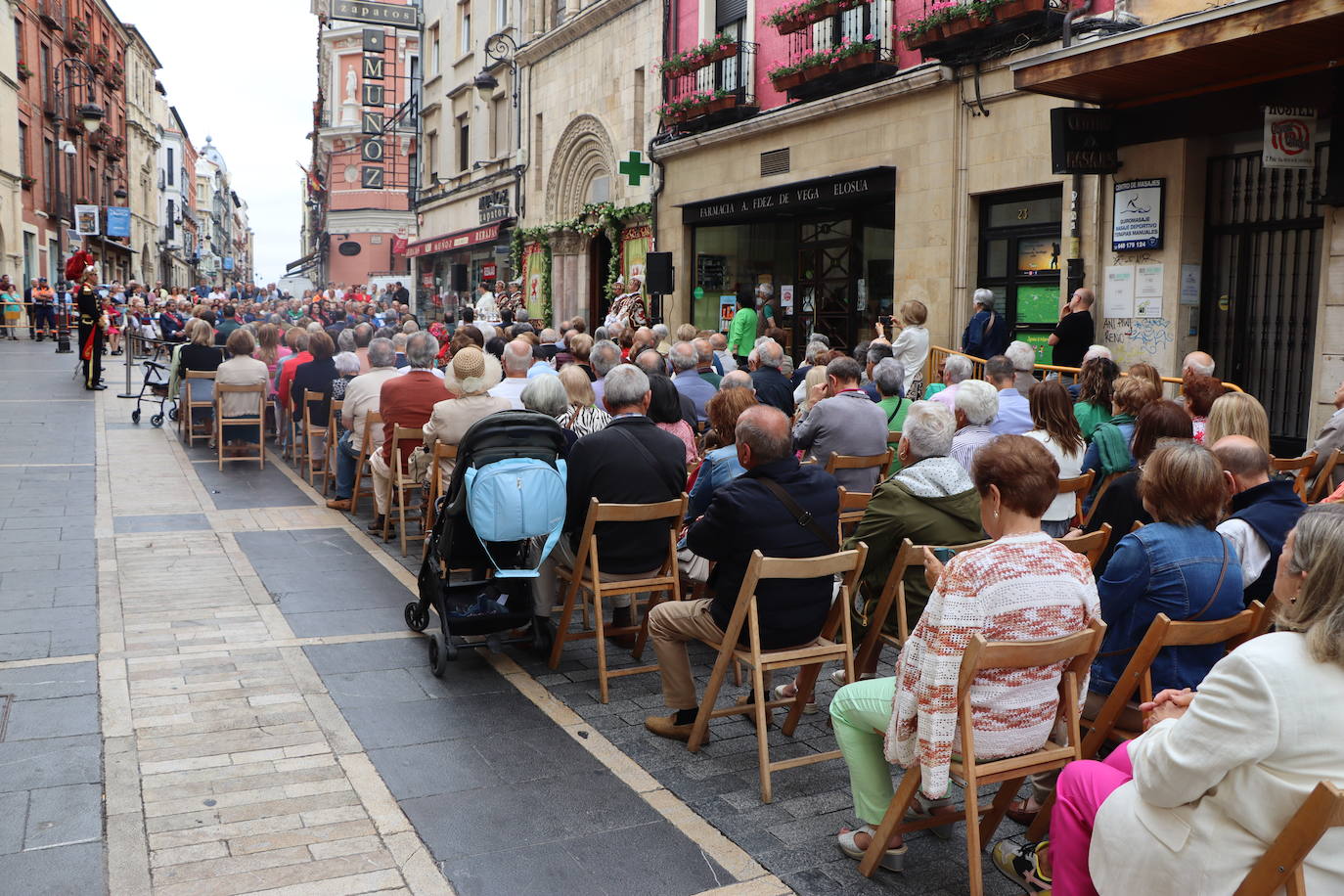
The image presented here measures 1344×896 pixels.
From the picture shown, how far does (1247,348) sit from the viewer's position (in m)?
10.1

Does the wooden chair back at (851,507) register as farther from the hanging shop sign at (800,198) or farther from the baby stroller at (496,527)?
the hanging shop sign at (800,198)

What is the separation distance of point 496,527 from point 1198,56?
22.5 ft

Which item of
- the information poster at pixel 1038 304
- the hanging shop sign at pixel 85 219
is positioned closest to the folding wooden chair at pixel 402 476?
the information poster at pixel 1038 304

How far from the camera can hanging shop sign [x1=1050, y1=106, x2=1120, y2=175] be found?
10219mm

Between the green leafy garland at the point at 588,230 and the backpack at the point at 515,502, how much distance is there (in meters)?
15.0

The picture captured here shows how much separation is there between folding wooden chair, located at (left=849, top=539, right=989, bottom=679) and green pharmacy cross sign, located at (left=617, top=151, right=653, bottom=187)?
1532 centimetres

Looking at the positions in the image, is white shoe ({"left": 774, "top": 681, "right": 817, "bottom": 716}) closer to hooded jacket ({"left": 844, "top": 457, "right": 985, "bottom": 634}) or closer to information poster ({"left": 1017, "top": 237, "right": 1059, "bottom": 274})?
hooded jacket ({"left": 844, "top": 457, "right": 985, "bottom": 634})

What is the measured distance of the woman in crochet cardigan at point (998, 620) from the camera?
122 inches

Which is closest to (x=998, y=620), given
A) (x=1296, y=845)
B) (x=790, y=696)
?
(x=1296, y=845)

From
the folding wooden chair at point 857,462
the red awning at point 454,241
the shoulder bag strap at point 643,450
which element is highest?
the red awning at point 454,241

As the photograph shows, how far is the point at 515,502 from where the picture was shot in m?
5.21

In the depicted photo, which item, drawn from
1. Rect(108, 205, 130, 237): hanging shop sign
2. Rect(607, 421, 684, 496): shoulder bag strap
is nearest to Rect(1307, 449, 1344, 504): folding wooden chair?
Rect(607, 421, 684, 496): shoulder bag strap

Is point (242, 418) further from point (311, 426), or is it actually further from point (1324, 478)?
point (1324, 478)

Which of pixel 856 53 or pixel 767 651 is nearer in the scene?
pixel 767 651
